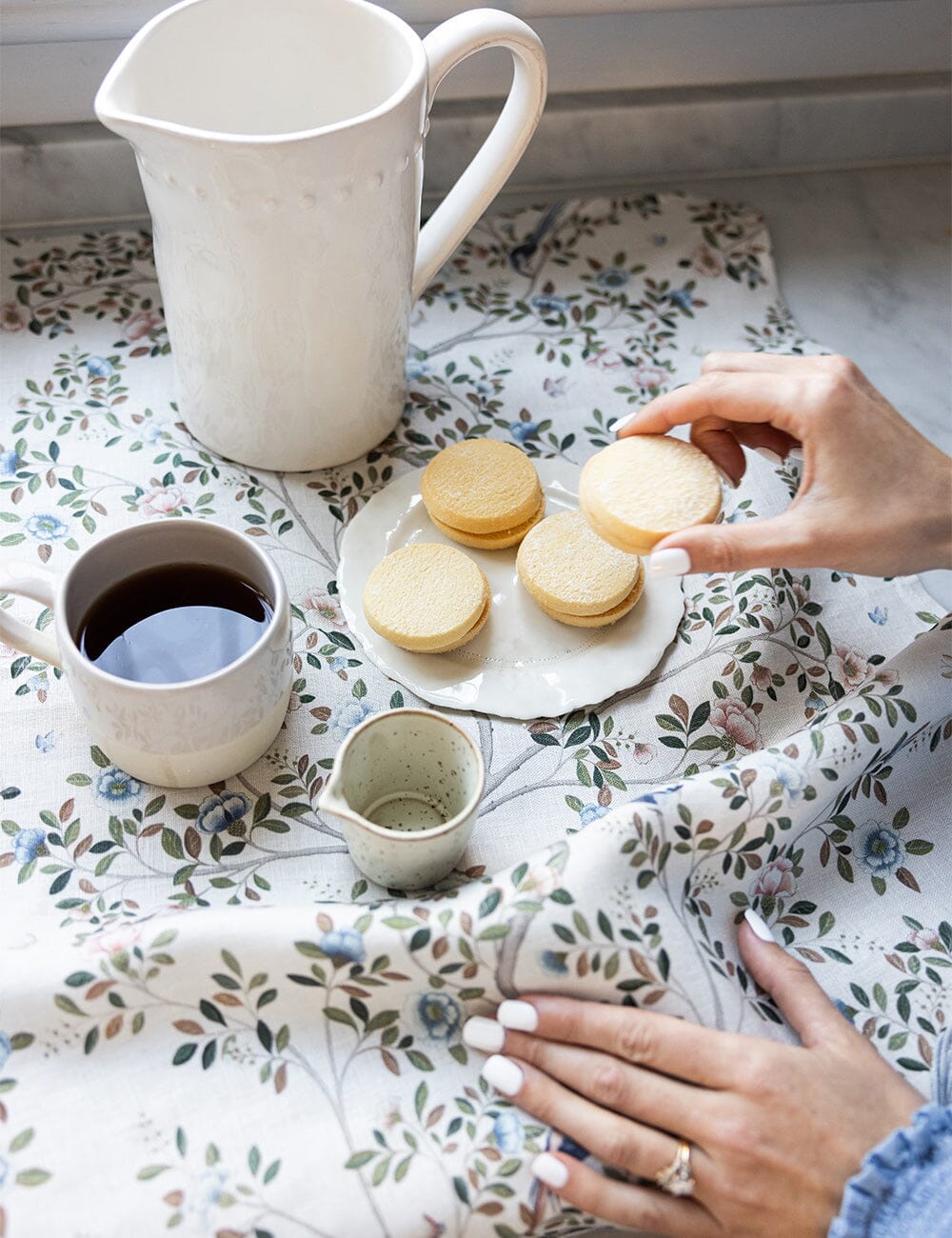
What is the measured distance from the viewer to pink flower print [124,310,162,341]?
958mm

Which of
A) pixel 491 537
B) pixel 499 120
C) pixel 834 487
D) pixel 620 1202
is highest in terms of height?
pixel 499 120

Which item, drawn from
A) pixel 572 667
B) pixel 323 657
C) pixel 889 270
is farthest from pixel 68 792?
pixel 889 270

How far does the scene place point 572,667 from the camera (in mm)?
761

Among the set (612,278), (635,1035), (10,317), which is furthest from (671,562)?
(10,317)

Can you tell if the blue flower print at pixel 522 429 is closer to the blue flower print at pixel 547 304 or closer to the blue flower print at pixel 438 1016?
the blue flower print at pixel 547 304

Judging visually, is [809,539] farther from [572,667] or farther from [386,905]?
[386,905]

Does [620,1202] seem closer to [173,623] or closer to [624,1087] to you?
[624,1087]

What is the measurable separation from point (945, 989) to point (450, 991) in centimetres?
29

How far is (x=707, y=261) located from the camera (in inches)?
41.3

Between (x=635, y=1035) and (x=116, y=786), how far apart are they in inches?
13.6

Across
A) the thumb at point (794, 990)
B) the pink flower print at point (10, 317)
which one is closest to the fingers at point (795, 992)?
the thumb at point (794, 990)

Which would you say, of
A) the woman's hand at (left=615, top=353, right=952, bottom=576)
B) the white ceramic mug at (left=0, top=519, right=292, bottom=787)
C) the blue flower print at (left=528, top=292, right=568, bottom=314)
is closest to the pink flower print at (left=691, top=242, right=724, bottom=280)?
the blue flower print at (left=528, top=292, right=568, bottom=314)

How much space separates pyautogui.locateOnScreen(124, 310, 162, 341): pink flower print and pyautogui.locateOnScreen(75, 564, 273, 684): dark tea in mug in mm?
347

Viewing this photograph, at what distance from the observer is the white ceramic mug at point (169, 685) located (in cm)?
62
